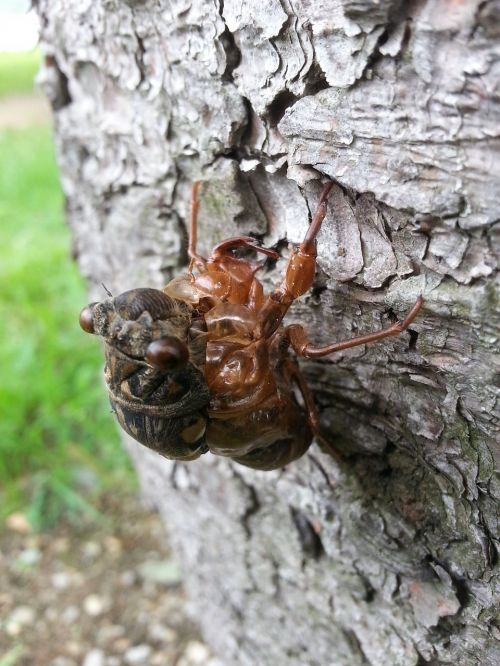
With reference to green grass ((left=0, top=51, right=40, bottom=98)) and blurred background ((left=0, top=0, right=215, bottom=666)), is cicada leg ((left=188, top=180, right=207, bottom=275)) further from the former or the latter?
green grass ((left=0, top=51, right=40, bottom=98))

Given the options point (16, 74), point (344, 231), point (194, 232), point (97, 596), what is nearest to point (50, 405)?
point (97, 596)

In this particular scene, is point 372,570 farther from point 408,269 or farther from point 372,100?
point 372,100

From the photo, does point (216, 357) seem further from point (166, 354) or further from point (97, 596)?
point (97, 596)

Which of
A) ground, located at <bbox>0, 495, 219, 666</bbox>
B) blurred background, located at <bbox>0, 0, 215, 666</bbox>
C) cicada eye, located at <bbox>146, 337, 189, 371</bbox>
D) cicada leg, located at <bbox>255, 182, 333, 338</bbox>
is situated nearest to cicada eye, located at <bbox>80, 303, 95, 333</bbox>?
cicada eye, located at <bbox>146, 337, 189, 371</bbox>

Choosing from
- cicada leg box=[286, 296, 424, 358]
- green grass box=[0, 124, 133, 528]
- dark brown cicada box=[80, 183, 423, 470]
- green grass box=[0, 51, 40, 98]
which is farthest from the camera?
green grass box=[0, 51, 40, 98]

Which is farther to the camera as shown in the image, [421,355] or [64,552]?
[64,552]

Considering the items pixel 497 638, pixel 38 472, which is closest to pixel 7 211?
pixel 38 472

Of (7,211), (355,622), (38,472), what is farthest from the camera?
(7,211)
